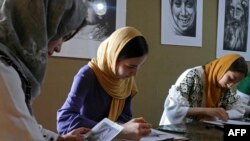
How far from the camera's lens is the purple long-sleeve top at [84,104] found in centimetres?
143

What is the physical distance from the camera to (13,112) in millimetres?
593

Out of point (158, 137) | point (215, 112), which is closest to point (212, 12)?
point (215, 112)

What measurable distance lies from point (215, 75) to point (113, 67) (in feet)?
2.67

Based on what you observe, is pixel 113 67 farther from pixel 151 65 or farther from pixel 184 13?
pixel 184 13

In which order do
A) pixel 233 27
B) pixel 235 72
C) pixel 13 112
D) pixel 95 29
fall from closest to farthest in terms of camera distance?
pixel 13 112, pixel 235 72, pixel 95 29, pixel 233 27

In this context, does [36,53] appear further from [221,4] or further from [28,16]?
[221,4]

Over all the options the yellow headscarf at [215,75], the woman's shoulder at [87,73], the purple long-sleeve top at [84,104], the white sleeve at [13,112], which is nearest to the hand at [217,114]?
the yellow headscarf at [215,75]

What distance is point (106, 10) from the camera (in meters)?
2.29

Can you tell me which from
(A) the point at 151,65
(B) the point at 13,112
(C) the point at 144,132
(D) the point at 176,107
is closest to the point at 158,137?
(C) the point at 144,132

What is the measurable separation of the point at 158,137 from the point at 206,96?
2.91 feet

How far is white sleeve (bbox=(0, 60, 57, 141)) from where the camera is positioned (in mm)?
585

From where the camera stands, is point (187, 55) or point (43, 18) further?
point (187, 55)

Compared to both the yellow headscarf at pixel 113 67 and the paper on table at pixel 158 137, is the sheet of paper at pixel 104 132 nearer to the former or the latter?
the paper on table at pixel 158 137

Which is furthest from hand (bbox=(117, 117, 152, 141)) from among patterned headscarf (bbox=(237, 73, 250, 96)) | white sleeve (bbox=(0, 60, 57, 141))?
patterned headscarf (bbox=(237, 73, 250, 96))
